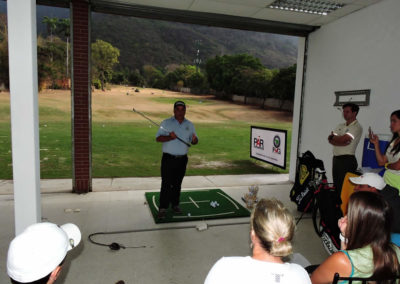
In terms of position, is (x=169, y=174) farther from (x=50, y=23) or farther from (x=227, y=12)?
(x=50, y=23)

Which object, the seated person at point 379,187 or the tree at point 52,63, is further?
the tree at point 52,63

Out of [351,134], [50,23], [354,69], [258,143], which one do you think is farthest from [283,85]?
[351,134]

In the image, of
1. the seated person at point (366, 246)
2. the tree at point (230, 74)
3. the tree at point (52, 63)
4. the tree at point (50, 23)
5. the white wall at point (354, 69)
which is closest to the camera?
the seated person at point (366, 246)

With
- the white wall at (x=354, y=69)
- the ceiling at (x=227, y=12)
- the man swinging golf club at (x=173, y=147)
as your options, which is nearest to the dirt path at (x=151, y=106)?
the ceiling at (x=227, y=12)

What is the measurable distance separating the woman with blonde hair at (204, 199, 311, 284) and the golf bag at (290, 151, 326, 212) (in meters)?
2.90

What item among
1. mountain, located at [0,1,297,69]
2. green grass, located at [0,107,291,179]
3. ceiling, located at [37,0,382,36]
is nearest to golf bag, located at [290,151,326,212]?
ceiling, located at [37,0,382,36]

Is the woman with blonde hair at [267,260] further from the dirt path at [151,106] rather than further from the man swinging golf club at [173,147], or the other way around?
the dirt path at [151,106]

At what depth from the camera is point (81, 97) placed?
4379 millimetres

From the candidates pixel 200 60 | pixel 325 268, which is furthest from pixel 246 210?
pixel 200 60

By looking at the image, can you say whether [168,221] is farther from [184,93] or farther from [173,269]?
[184,93]

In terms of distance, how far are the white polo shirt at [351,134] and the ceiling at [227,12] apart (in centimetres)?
181

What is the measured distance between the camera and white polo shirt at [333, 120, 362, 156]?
3.54m

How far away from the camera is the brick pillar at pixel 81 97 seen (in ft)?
13.9

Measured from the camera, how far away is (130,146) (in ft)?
32.4
